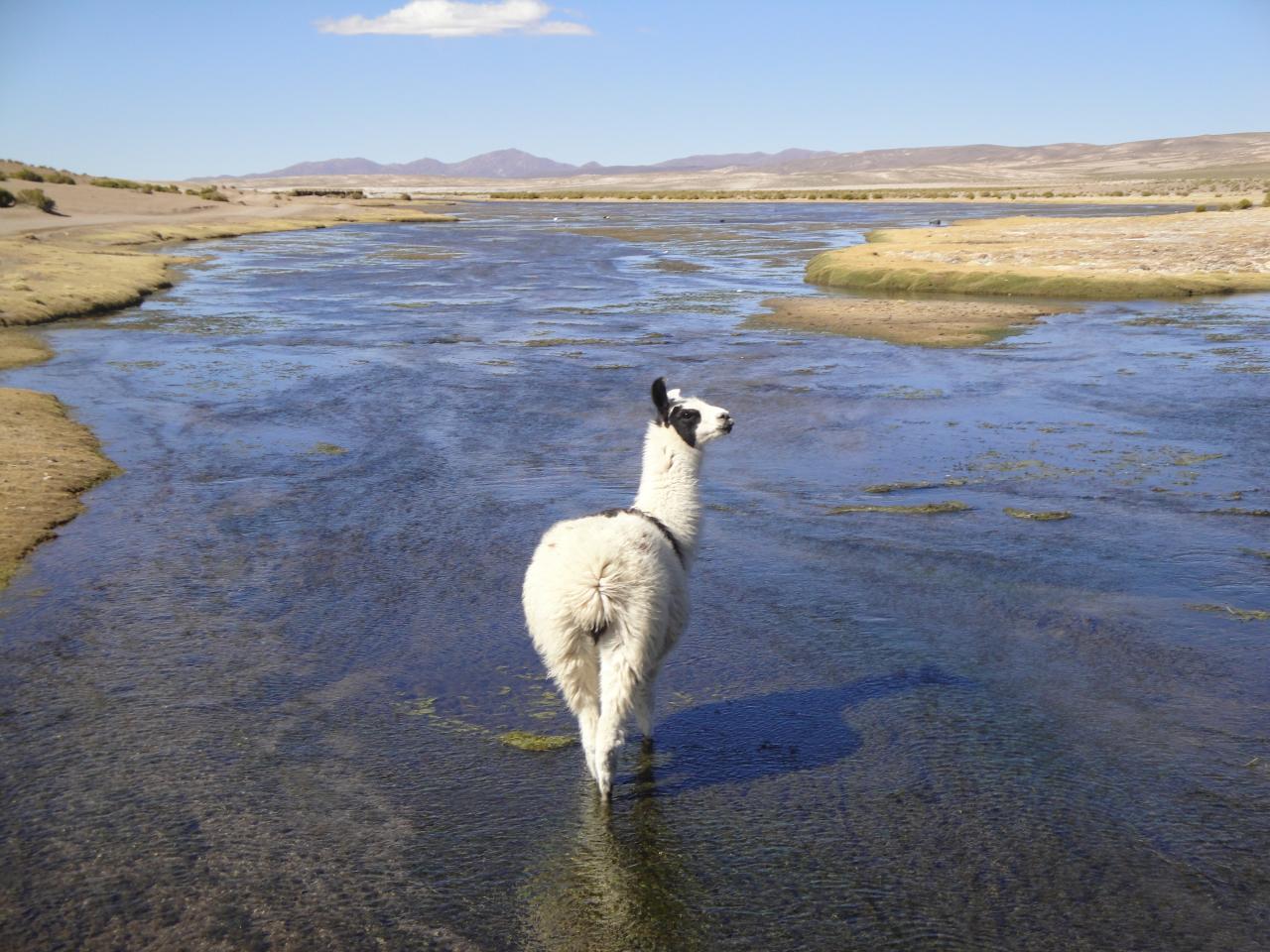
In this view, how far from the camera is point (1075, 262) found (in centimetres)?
3334

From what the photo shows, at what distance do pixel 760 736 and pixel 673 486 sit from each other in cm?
160

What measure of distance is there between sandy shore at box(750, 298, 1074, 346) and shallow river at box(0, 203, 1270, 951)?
6652 mm

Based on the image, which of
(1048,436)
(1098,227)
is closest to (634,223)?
(1098,227)

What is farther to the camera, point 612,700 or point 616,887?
point 612,700

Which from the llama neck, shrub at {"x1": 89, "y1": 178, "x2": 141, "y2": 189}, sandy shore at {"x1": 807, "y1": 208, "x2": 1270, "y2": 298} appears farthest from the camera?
shrub at {"x1": 89, "y1": 178, "x2": 141, "y2": 189}

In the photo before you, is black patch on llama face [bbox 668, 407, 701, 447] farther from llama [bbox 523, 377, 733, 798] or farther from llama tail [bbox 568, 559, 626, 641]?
llama tail [bbox 568, 559, 626, 641]

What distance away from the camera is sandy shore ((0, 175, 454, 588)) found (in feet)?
36.2

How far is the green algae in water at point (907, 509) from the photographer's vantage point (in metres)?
11.2

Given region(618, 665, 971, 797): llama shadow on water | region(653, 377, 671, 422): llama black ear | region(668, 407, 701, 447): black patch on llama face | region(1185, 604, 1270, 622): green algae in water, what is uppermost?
region(653, 377, 671, 422): llama black ear

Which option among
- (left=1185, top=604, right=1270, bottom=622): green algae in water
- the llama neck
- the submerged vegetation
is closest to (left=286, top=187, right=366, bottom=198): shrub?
the submerged vegetation

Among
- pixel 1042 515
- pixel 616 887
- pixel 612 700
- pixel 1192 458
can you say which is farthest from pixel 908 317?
pixel 616 887

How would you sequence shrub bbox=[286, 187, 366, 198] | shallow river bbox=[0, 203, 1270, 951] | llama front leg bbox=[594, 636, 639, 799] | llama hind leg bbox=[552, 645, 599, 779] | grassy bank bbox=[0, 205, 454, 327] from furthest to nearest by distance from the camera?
shrub bbox=[286, 187, 366, 198], grassy bank bbox=[0, 205, 454, 327], llama hind leg bbox=[552, 645, 599, 779], llama front leg bbox=[594, 636, 639, 799], shallow river bbox=[0, 203, 1270, 951]

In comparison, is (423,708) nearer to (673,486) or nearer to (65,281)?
(673,486)

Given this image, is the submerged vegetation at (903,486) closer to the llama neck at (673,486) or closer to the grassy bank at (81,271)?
the llama neck at (673,486)
